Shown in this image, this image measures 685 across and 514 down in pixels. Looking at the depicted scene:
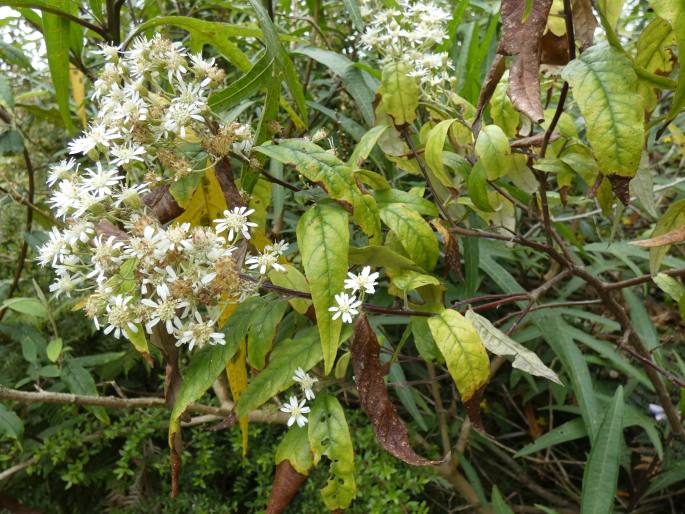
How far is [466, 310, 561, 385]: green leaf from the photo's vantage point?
0.57 meters

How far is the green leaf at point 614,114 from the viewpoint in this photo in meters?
0.51

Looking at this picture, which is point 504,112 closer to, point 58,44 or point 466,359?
point 466,359

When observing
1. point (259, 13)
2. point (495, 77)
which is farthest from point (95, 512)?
point (495, 77)

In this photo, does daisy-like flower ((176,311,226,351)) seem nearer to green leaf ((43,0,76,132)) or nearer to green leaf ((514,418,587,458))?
green leaf ((43,0,76,132))

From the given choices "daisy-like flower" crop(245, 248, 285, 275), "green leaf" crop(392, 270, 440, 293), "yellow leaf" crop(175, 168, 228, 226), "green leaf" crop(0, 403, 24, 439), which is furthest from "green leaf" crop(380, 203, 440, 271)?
"green leaf" crop(0, 403, 24, 439)

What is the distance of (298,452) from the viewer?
705 millimetres

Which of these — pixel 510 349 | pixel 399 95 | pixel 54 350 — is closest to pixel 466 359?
pixel 510 349

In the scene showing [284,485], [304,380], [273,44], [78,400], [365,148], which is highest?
[273,44]

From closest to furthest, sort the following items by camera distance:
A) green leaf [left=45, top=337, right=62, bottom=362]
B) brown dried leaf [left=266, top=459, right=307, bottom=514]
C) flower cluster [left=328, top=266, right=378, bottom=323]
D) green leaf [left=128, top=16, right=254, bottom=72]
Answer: flower cluster [left=328, top=266, right=378, bottom=323]
brown dried leaf [left=266, top=459, right=307, bottom=514]
green leaf [left=128, top=16, right=254, bottom=72]
green leaf [left=45, top=337, right=62, bottom=362]

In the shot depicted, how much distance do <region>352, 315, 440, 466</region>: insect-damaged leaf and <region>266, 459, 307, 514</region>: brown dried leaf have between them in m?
0.14

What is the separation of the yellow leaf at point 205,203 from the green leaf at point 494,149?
0.34m

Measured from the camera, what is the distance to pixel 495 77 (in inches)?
22.9

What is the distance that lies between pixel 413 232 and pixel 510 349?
168mm

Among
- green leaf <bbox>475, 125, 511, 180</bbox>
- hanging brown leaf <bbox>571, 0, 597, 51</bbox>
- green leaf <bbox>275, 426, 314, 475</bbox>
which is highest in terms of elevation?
hanging brown leaf <bbox>571, 0, 597, 51</bbox>
